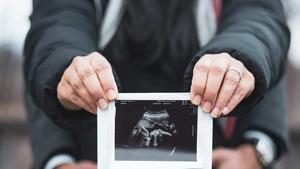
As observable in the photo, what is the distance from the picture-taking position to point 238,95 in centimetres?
121

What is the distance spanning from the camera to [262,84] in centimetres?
126

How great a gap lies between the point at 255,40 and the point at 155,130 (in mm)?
254

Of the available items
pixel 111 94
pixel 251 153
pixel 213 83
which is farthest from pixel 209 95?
pixel 251 153

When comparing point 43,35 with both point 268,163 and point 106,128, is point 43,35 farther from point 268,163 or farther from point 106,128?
point 268,163

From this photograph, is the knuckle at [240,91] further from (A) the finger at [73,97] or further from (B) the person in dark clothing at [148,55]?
(A) the finger at [73,97]

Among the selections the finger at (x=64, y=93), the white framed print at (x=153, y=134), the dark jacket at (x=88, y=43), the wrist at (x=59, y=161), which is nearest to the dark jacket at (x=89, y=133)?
the wrist at (x=59, y=161)

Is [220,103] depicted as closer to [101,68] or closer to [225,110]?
[225,110]

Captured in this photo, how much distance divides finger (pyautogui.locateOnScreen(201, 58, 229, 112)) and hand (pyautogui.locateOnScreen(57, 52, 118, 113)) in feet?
0.45

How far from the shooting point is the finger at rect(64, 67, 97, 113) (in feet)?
4.00

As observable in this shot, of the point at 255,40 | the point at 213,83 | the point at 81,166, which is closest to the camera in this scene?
the point at 213,83

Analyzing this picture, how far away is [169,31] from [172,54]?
48 millimetres

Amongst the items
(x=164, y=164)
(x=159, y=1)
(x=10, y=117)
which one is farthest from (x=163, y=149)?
(x=10, y=117)

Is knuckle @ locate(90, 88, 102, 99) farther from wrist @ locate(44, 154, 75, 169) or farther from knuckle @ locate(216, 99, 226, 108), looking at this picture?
wrist @ locate(44, 154, 75, 169)

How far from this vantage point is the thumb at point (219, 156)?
5.03 ft
